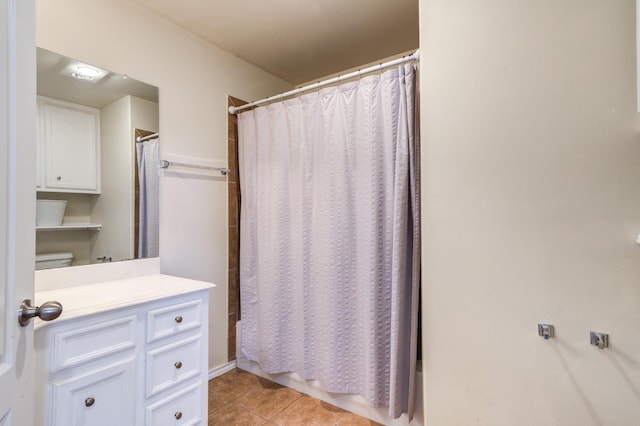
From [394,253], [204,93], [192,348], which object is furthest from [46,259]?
[394,253]

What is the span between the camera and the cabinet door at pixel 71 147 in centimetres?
147

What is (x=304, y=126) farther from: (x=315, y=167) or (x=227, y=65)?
(x=227, y=65)

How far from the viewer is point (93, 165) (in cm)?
163

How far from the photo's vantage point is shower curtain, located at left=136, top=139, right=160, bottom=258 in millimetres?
1844

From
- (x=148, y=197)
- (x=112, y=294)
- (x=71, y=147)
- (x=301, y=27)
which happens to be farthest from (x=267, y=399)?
(x=301, y=27)

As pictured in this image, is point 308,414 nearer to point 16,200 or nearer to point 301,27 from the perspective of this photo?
point 16,200

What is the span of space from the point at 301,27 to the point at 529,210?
182 centimetres

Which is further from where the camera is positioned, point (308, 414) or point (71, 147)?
point (308, 414)

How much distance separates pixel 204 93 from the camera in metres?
2.22

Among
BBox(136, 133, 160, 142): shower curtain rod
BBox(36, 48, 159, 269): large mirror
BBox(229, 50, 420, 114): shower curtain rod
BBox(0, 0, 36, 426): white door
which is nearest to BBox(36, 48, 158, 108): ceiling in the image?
BBox(36, 48, 159, 269): large mirror

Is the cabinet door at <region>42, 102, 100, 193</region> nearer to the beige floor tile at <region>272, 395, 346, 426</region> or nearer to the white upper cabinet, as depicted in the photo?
the white upper cabinet

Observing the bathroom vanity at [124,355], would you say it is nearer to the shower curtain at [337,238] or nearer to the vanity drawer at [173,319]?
the vanity drawer at [173,319]

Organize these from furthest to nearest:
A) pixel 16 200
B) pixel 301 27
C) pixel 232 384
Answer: pixel 232 384 → pixel 301 27 → pixel 16 200

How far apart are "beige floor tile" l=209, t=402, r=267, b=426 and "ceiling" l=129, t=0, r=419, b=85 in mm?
2486
